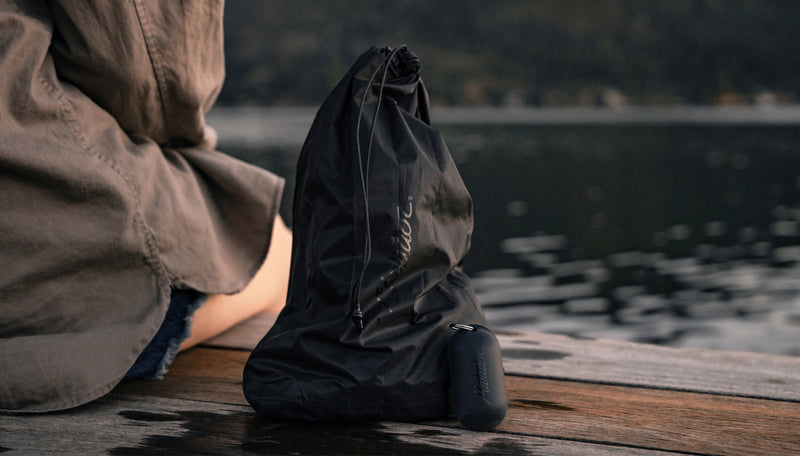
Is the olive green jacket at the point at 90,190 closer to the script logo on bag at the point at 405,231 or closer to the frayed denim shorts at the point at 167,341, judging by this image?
the frayed denim shorts at the point at 167,341

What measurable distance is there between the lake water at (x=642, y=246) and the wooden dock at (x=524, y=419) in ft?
10.1

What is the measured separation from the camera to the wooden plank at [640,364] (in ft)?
7.20

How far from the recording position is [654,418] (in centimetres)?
189

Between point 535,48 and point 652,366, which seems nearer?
point 652,366

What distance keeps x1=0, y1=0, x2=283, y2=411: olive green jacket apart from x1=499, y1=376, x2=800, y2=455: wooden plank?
0.93 m

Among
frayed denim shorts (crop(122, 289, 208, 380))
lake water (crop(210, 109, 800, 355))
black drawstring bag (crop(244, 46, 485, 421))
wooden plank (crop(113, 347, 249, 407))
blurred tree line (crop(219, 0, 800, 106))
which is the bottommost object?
lake water (crop(210, 109, 800, 355))

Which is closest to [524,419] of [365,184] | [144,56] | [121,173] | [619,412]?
[619,412]

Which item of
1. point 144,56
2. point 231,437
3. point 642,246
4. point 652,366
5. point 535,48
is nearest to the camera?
point 231,437

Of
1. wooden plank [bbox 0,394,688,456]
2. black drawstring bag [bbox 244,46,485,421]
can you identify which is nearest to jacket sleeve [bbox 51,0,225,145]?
black drawstring bag [bbox 244,46,485,421]

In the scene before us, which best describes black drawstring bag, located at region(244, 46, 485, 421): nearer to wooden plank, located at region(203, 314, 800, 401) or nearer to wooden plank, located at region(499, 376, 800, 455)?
wooden plank, located at region(499, 376, 800, 455)

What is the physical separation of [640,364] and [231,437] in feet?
4.22

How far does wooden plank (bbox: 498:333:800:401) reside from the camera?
2186mm

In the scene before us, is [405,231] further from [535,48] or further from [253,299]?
[535,48]

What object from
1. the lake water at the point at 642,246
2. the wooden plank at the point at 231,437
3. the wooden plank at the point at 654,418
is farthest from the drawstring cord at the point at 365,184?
the lake water at the point at 642,246
